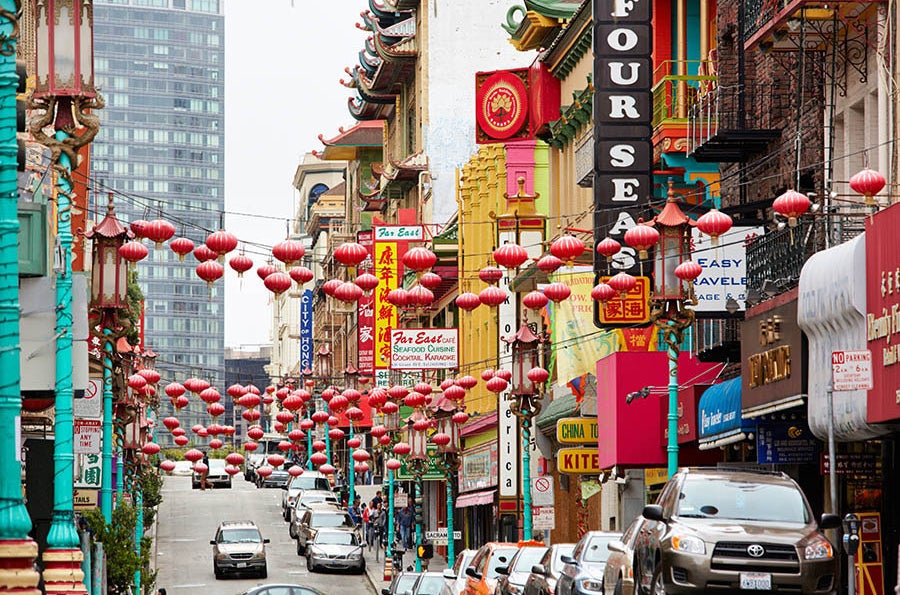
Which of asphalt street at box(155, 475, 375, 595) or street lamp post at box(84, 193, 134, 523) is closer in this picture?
street lamp post at box(84, 193, 134, 523)

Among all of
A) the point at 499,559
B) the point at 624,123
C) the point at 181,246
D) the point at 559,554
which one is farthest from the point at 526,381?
the point at 559,554

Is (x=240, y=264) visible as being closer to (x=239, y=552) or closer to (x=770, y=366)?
(x=770, y=366)

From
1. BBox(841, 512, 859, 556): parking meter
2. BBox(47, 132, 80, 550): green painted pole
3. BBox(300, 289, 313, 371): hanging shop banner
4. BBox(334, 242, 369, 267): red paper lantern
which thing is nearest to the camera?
BBox(841, 512, 859, 556): parking meter

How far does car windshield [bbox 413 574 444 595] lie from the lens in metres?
35.7

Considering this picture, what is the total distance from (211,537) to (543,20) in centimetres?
3368

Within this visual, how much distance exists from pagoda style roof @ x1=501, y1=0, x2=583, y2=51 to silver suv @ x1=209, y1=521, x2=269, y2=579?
61.7 ft

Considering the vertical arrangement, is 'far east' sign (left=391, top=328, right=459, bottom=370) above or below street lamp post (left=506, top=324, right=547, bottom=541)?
above

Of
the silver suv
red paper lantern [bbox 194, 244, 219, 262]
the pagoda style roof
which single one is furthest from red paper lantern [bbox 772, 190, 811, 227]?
the silver suv

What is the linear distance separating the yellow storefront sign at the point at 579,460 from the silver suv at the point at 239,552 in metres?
20.8

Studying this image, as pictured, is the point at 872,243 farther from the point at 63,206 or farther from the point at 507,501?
the point at 507,501

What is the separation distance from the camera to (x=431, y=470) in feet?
224

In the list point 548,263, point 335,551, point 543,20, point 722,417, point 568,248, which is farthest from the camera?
point 335,551

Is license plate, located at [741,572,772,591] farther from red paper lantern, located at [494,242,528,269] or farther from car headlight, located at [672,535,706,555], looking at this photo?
red paper lantern, located at [494,242,528,269]

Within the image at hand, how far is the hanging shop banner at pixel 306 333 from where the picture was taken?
129375mm
